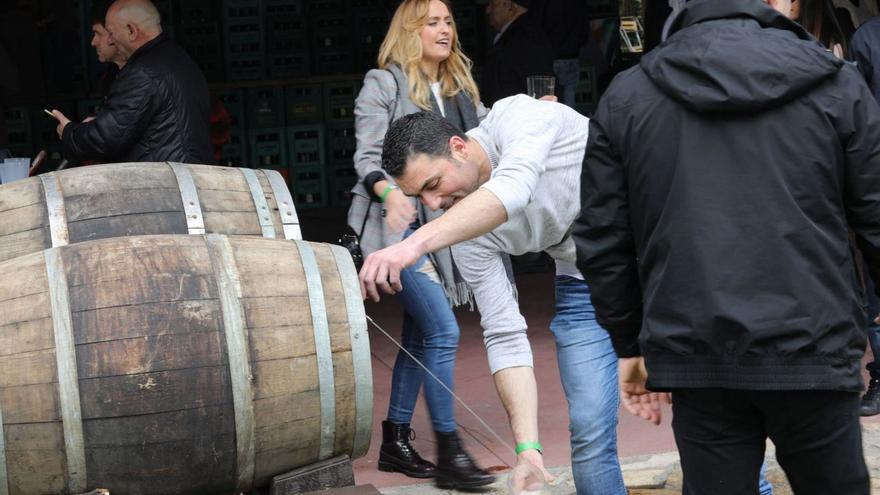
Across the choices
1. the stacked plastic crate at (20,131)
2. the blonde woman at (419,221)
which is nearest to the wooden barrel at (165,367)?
the blonde woman at (419,221)

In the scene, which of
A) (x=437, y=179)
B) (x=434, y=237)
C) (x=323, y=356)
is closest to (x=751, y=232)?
(x=434, y=237)

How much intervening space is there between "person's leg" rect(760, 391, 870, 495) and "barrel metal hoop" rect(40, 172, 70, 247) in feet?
8.10

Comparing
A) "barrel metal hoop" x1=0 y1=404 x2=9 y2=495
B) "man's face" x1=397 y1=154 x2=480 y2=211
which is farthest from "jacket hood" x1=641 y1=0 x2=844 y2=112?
"barrel metal hoop" x1=0 y1=404 x2=9 y2=495

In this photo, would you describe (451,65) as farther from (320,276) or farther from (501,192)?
(501,192)

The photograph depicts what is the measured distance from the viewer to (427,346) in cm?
503

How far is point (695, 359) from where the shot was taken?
278 centimetres

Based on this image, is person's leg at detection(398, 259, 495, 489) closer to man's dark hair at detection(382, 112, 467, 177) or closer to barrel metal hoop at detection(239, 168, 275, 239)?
barrel metal hoop at detection(239, 168, 275, 239)

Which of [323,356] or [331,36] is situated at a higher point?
[331,36]

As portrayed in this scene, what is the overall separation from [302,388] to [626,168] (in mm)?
1338

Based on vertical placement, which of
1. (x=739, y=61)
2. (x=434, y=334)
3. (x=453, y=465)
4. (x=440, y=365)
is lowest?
(x=453, y=465)

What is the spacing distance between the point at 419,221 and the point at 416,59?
2.03 ft

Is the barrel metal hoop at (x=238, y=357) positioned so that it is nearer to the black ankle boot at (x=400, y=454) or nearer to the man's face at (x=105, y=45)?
the black ankle boot at (x=400, y=454)

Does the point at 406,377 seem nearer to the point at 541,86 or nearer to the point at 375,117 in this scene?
the point at 375,117

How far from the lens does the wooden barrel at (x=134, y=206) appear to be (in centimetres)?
440
